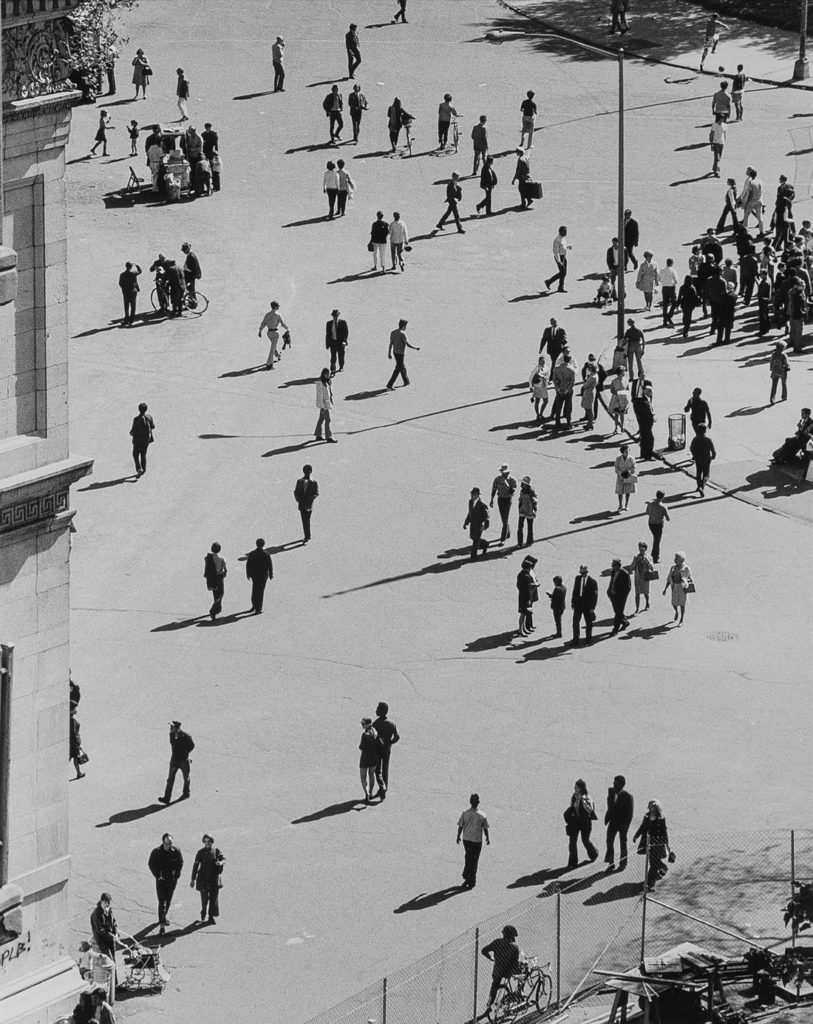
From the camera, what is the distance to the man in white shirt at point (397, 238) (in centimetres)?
5691

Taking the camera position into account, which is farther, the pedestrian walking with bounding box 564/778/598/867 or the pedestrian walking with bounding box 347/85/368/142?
the pedestrian walking with bounding box 347/85/368/142

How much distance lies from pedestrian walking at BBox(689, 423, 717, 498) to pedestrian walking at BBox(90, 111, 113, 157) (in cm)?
2312

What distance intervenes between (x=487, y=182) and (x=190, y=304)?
9079 millimetres

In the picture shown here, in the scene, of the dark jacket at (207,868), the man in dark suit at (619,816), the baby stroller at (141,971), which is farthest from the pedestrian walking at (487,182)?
the baby stroller at (141,971)

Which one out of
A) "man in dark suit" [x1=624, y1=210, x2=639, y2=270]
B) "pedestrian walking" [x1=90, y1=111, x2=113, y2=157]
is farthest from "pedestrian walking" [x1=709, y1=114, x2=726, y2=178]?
"pedestrian walking" [x1=90, y1=111, x2=113, y2=157]

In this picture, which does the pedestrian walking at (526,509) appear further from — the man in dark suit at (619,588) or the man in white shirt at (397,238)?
the man in white shirt at (397,238)

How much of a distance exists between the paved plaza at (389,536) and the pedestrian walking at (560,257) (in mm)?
598

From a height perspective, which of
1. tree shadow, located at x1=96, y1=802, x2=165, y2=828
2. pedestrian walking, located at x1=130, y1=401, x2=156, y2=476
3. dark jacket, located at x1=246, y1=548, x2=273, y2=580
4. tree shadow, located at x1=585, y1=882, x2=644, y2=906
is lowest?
tree shadow, located at x1=585, y1=882, x2=644, y2=906

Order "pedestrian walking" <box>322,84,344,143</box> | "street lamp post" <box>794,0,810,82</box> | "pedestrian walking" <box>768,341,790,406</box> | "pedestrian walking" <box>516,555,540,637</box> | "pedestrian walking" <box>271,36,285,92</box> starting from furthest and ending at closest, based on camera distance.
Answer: "street lamp post" <box>794,0,810,82</box> < "pedestrian walking" <box>271,36,285,92</box> < "pedestrian walking" <box>322,84,344,143</box> < "pedestrian walking" <box>768,341,790,406</box> < "pedestrian walking" <box>516,555,540,637</box>

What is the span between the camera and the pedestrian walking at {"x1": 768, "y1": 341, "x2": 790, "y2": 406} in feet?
163

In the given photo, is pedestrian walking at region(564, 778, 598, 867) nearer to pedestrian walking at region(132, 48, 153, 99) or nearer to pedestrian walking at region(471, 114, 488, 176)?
pedestrian walking at region(471, 114, 488, 176)

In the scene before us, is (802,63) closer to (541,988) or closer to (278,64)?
(278,64)

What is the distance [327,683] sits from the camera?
38656mm

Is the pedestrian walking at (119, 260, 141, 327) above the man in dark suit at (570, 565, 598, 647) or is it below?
above
